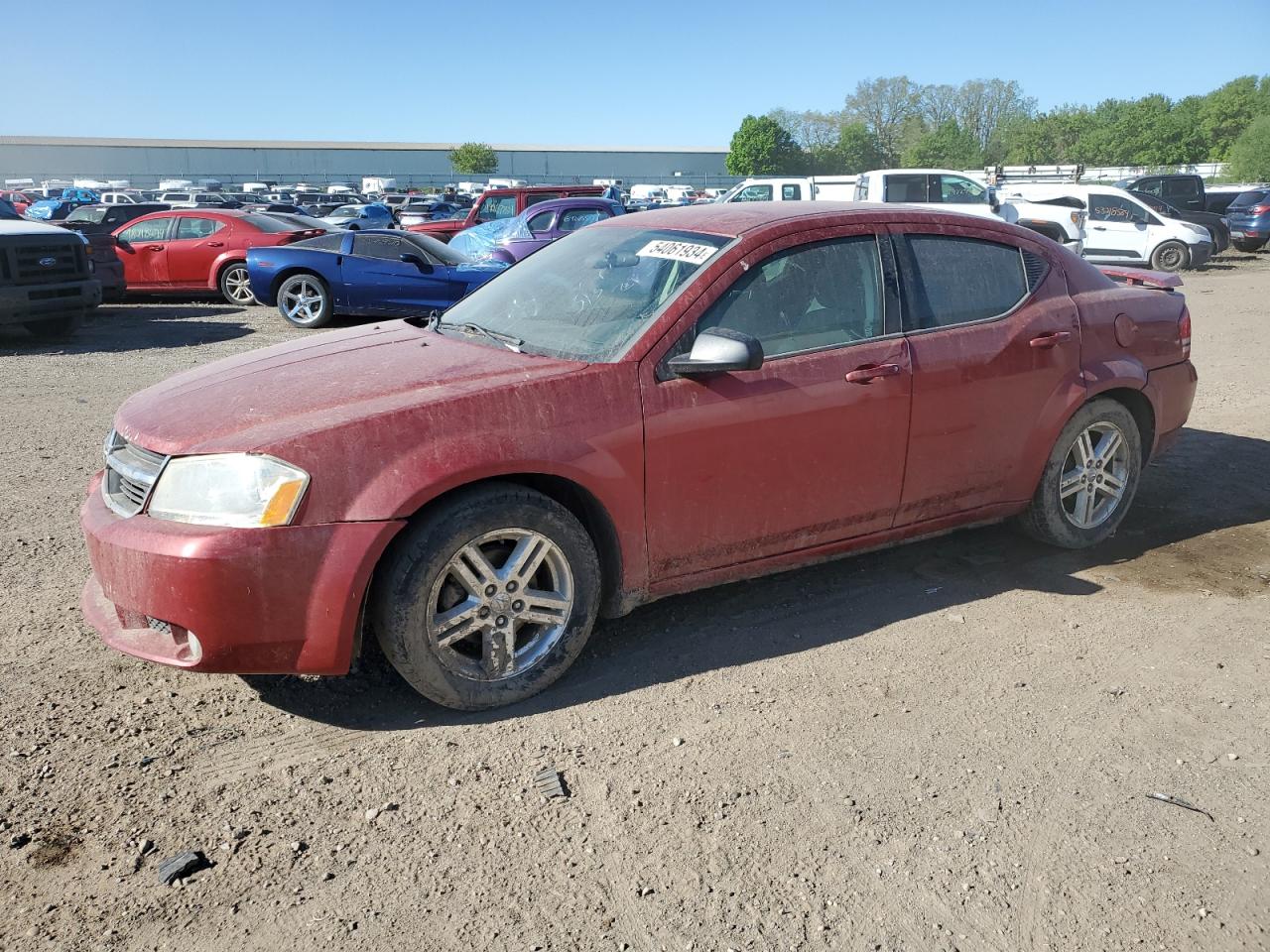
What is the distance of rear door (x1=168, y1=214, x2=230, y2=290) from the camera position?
15664 mm

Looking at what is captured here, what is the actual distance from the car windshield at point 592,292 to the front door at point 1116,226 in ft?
65.4

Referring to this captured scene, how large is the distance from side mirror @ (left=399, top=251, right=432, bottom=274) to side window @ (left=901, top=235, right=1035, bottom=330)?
29.6 feet

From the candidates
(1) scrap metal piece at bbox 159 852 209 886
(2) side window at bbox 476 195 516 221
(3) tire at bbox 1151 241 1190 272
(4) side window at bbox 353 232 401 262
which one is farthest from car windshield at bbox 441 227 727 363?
(3) tire at bbox 1151 241 1190 272

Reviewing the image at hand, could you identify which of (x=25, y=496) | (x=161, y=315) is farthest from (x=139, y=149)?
(x=25, y=496)

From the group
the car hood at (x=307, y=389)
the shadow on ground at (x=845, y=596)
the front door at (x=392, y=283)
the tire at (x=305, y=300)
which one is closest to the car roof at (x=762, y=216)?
the car hood at (x=307, y=389)

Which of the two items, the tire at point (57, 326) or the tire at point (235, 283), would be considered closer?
the tire at point (57, 326)

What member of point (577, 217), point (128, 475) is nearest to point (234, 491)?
point (128, 475)

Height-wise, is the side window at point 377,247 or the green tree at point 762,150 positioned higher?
the green tree at point 762,150

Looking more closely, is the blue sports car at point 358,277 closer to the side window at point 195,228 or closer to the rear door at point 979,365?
the side window at point 195,228

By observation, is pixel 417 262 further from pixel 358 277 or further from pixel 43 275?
pixel 43 275

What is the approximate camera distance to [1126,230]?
70.7 ft

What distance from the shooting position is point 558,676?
3635 millimetres

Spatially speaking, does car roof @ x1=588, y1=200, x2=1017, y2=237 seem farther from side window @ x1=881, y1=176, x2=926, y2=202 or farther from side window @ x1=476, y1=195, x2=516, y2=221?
side window @ x1=881, y1=176, x2=926, y2=202

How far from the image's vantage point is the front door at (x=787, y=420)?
3699mm
